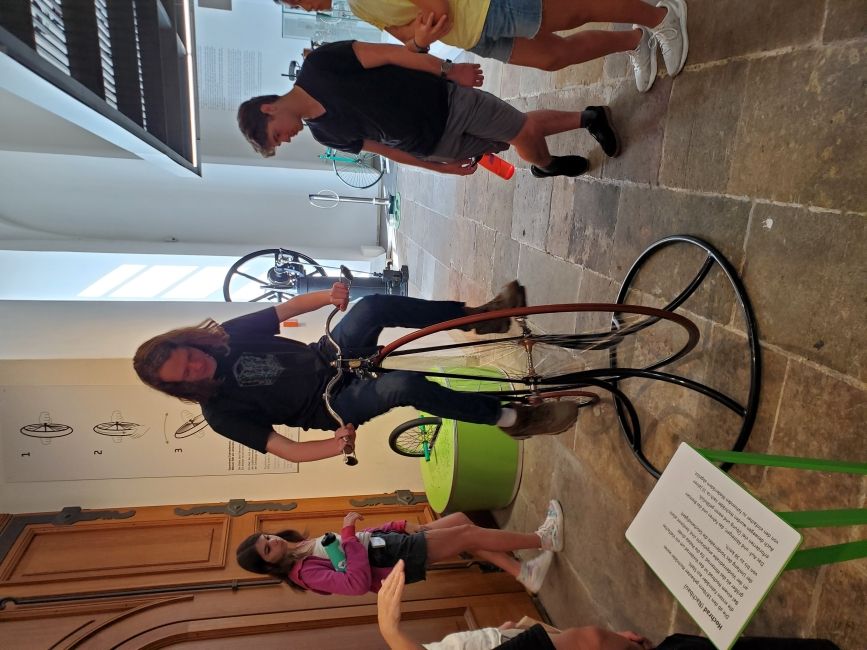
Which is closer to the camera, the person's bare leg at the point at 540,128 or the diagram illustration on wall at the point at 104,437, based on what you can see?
the person's bare leg at the point at 540,128

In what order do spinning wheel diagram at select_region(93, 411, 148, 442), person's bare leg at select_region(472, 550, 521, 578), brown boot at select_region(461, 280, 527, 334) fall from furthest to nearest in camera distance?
spinning wheel diagram at select_region(93, 411, 148, 442)
person's bare leg at select_region(472, 550, 521, 578)
brown boot at select_region(461, 280, 527, 334)

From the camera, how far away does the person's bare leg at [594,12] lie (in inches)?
70.2

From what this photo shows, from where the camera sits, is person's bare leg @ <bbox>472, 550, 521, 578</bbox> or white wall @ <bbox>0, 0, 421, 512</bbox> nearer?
person's bare leg @ <bbox>472, 550, 521, 578</bbox>

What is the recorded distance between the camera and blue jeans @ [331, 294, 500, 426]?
189cm

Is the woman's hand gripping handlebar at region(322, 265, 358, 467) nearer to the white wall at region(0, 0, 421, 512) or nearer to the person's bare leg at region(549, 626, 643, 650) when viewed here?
the person's bare leg at region(549, 626, 643, 650)

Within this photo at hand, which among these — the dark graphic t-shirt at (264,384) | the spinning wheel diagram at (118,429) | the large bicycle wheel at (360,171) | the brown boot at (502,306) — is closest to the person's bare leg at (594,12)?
the brown boot at (502,306)


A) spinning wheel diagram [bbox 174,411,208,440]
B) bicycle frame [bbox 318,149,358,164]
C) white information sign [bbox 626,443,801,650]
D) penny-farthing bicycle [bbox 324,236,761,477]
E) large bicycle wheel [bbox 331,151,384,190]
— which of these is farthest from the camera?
large bicycle wheel [bbox 331,151,384,190]

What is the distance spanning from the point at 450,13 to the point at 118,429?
9.51 ft

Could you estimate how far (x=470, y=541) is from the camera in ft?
9.25

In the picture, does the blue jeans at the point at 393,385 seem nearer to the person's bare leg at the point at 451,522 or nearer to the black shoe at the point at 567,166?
the black shoe at the point at 567,166

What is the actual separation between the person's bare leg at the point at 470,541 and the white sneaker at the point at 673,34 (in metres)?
2.24

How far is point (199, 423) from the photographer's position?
10.8ft

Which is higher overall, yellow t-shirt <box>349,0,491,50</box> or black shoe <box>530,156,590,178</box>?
yellow t-shirt <box>349,0,491,50</box>

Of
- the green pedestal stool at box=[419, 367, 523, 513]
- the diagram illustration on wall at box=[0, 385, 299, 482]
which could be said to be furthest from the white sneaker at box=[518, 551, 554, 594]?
the diagram illustration on wall at box=[0, 385, 299, 482]
